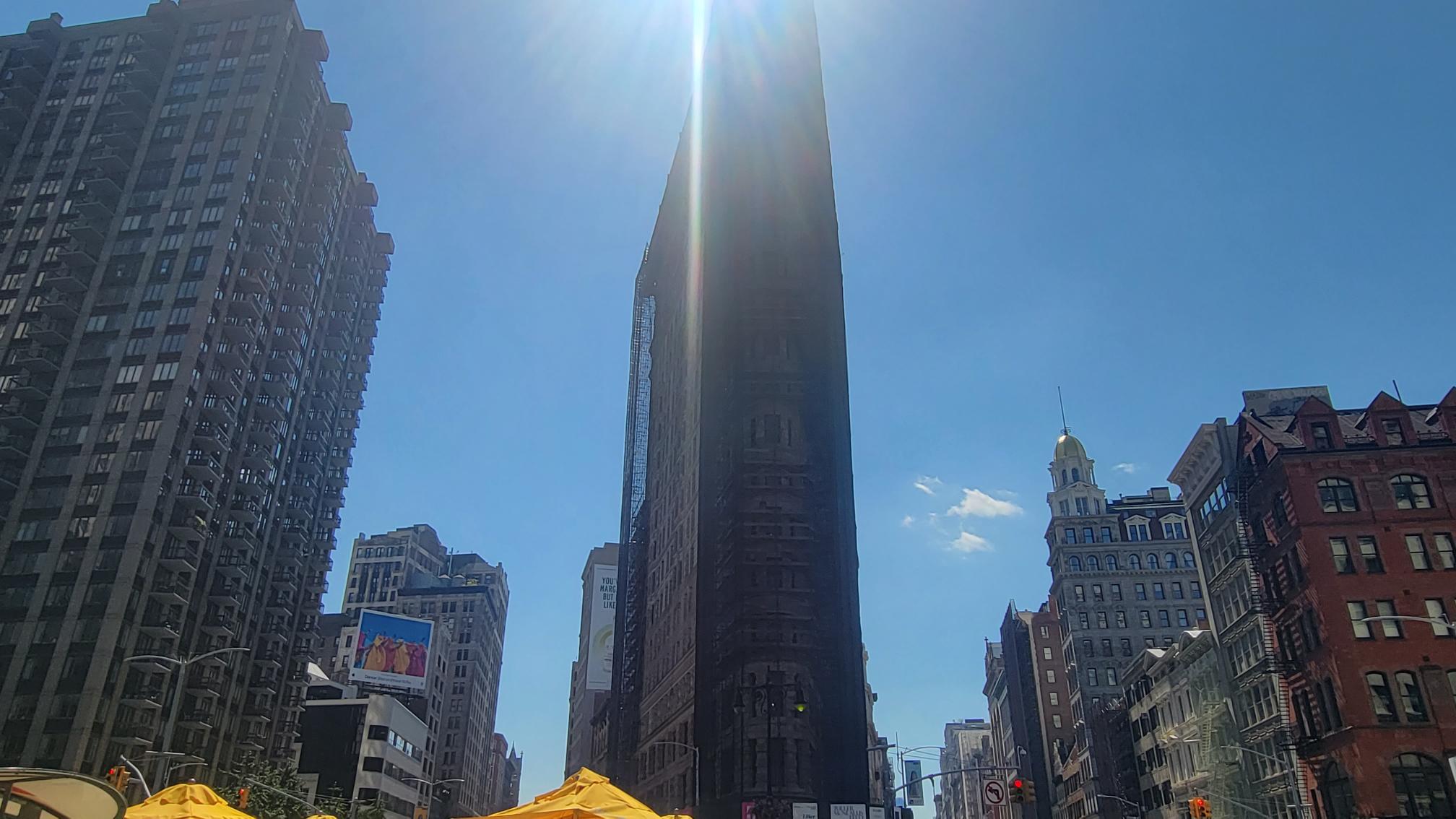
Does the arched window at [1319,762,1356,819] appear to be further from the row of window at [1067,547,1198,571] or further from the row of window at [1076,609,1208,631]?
the row of window at [1067,547,1198,571]

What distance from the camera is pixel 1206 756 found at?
3068 inches

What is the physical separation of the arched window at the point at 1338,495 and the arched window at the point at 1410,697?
402 inches

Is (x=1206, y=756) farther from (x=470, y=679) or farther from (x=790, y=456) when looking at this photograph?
(x=470, y=679)

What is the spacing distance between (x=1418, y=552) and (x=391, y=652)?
11091cm

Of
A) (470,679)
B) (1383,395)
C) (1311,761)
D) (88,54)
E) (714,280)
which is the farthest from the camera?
(470,679)

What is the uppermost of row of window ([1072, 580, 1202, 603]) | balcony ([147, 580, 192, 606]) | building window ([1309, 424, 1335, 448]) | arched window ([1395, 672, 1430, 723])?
row of window ([1072, 580, 1202, 603])

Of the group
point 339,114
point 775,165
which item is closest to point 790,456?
point 775,165

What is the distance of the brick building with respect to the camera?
55031mm

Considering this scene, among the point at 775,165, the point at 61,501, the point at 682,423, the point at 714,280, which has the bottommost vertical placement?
the point at 61,501

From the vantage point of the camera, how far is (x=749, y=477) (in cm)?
8038

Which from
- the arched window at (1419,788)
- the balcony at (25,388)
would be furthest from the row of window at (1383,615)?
the balcony at (25,388)

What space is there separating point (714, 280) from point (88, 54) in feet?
262

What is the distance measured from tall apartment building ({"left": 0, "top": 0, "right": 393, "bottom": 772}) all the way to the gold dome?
99.4m

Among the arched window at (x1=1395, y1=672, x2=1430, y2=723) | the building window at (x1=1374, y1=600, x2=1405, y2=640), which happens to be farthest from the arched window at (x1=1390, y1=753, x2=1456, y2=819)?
the building window at (x1=1374, y1=600, x2=1405, y2=640)
